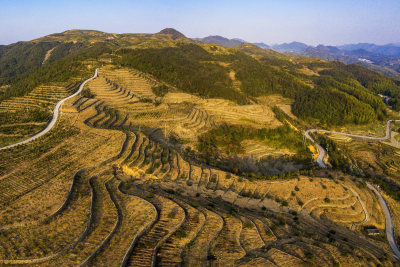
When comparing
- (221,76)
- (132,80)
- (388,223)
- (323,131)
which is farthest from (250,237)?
(221,76)

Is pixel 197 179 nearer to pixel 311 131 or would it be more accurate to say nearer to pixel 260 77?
pixel 311 131

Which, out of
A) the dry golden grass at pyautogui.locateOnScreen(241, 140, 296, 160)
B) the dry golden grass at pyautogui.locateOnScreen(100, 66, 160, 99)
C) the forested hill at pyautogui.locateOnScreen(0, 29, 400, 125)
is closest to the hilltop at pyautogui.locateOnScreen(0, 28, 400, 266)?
the dry golden grass at pyautogui.locateOnScreen(241, 140, 296, 160)

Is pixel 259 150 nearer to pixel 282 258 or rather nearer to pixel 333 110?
pixel 282 258

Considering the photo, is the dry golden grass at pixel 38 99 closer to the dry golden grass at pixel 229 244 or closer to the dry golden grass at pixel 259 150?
the dry golden grass at pixel 229 244

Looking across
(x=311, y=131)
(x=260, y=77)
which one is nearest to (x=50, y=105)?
(x=311, y=131)

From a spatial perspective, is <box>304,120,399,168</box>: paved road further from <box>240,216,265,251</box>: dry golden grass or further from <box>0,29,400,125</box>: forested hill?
<box>240,216,265,251</box>: dry golden grass

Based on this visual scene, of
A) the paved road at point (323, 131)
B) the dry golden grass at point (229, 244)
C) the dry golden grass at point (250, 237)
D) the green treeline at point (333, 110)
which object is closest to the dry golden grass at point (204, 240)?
the dry golden grass at point (229, 244)
